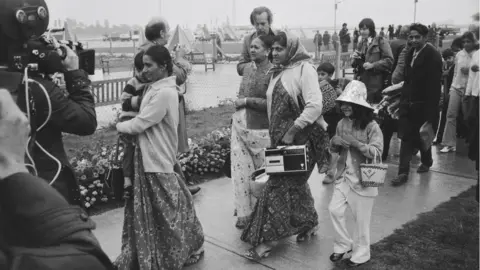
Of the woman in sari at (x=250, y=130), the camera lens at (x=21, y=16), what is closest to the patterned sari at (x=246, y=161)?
the woman in sari at (x=250, y=130)

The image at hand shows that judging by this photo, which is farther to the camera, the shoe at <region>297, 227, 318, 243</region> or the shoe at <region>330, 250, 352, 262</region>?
the shoe at <region>297, 227, 318, 243</region>

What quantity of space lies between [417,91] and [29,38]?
5155mm

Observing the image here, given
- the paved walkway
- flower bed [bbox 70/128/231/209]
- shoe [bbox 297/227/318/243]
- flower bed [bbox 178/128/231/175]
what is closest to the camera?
the paved walkway

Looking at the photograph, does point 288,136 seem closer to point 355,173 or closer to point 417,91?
point 355,173

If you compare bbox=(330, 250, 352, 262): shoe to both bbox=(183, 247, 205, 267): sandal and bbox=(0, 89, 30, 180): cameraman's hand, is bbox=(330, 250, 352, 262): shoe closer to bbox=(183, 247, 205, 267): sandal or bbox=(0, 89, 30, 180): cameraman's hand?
bbox=(183, 247, 205, 267): sandal

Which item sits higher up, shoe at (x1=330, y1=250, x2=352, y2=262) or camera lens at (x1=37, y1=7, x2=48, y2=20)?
camera lens at (x1=37, y1=7, x2=48, y2=20)

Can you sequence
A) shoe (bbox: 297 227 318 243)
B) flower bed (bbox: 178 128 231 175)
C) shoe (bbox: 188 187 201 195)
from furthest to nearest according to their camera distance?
flower bed (bbox: 178 128 231 175) < shoe (bbox: 188 187 201 195) < shoe (bbox: 297 227 318 243)

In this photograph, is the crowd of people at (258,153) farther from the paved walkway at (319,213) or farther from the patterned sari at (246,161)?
the paved walkway at (319,213)

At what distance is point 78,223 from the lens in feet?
3.86

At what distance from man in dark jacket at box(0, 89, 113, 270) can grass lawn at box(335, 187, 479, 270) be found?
3363 millimetres

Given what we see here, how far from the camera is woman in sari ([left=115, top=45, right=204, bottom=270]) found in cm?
386

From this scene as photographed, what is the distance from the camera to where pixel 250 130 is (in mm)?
4836

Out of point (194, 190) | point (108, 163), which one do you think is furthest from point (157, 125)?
point (194, 190)

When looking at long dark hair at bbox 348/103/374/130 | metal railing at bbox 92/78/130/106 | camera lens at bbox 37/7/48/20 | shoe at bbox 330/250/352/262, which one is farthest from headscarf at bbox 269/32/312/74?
metal railing at bbox 92/78/130/106
